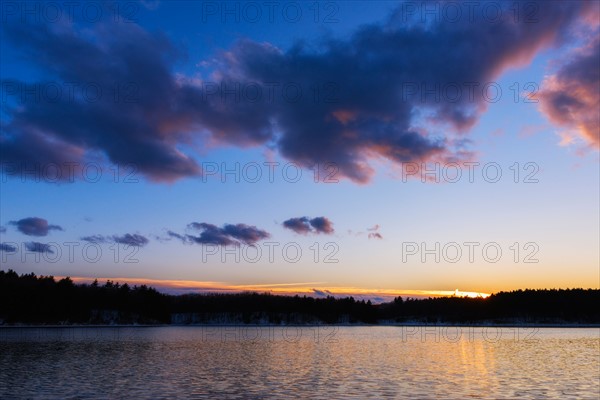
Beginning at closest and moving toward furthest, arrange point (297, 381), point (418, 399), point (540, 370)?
point (418, 399) < point (297, 381) < point (540, 370)

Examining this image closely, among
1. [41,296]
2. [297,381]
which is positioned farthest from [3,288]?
[297,381]

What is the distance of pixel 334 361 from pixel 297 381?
20.1 metres

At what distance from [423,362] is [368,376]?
17.3 meters

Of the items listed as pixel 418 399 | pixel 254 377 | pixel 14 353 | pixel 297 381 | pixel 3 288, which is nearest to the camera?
pixel 418 399

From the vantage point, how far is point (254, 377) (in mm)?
46531

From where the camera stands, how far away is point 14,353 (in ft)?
233

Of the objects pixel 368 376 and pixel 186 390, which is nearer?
pixel 186 390

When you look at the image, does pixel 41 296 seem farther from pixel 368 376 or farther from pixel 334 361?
pixel 368 376

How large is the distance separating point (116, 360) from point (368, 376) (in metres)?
32.5

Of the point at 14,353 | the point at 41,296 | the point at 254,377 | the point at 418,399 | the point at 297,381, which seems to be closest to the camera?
the point at 418,399

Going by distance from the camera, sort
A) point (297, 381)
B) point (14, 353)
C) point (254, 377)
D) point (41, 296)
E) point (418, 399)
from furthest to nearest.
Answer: point (41, 296) < point (14, 353) < point (254, 377) < point (297, 381) < point (418, 399)

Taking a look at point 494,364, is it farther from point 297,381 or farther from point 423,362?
point 297,381

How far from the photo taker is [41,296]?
185625 mm

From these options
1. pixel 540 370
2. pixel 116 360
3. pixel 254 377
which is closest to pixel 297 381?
pixel 254 377
